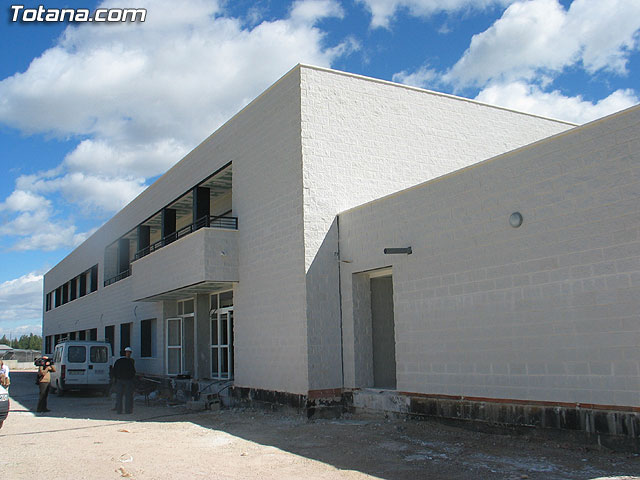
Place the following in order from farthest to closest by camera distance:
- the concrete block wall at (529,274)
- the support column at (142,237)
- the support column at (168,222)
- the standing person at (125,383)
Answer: the support column at (142,237) < the support column at (168,222) < the standing person at (125,383) < the concrete block wall at (529,274)

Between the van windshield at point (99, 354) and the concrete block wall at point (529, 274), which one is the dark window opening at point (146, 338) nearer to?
the van windshield at point (99, 354)

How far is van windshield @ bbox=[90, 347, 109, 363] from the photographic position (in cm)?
2305

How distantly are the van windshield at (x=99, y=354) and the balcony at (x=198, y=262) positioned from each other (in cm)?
490

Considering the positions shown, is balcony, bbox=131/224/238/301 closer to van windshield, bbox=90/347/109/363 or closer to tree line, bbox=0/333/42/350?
van windshield, bbox=90/347/109/363

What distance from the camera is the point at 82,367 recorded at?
2272cm

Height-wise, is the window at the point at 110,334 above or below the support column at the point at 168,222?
below

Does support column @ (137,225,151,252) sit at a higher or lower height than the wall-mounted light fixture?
higher

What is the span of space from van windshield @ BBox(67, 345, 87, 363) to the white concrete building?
3.61m

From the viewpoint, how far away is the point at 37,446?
1106 centimetres

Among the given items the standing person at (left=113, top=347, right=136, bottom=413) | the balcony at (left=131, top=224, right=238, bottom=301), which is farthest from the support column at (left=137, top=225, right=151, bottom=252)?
the standing person at (left=113, top=347, right=136, bottom=413)

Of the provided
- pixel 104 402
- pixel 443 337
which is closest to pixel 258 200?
pixel 443 337

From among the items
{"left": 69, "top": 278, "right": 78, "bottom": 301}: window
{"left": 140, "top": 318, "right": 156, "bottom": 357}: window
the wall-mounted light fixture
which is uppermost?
{"left": 69, "top": 278, "right": 78, "bottom": 301}: window

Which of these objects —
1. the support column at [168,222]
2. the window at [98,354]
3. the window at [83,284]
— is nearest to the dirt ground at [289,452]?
the window at [98,354]

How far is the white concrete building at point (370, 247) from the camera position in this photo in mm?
9539
